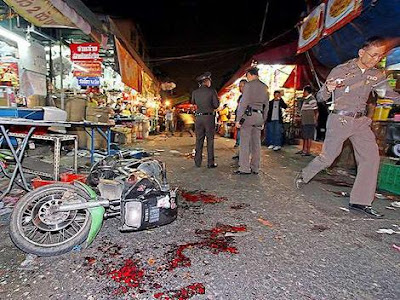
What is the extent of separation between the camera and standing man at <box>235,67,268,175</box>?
5.21 metres

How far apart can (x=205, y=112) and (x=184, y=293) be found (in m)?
4.69

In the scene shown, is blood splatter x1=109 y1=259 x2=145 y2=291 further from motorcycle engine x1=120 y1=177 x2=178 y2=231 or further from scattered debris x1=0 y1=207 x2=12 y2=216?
scattered debris x1=0 y1=207 x2=12 y2=216

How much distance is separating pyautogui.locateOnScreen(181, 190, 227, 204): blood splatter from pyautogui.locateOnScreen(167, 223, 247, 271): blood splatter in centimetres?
85

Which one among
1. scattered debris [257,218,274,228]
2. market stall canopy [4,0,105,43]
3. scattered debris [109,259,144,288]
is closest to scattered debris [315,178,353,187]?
scattered debris [257,218,274,228]

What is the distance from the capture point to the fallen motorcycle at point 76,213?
2076 mm

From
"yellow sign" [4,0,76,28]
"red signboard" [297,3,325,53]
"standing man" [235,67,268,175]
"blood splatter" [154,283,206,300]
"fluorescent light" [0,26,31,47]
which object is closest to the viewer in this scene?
"blood splatter" [154,283,206,300]

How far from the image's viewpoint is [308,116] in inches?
313

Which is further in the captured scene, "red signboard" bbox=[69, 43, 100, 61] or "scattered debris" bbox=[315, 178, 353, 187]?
"red signboard" bbox=[69, 43, 100, 61]

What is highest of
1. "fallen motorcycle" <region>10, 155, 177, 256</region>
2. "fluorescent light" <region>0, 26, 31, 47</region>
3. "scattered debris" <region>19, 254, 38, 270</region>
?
"fluorescent light" <region>0, 26, 31, 47</region>

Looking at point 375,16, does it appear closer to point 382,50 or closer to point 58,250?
point 382,50

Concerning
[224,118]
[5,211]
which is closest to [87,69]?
[5,211]

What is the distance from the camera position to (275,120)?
9.88 metres

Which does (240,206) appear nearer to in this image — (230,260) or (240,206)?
(240,206)

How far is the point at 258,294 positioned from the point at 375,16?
4.36 metres
